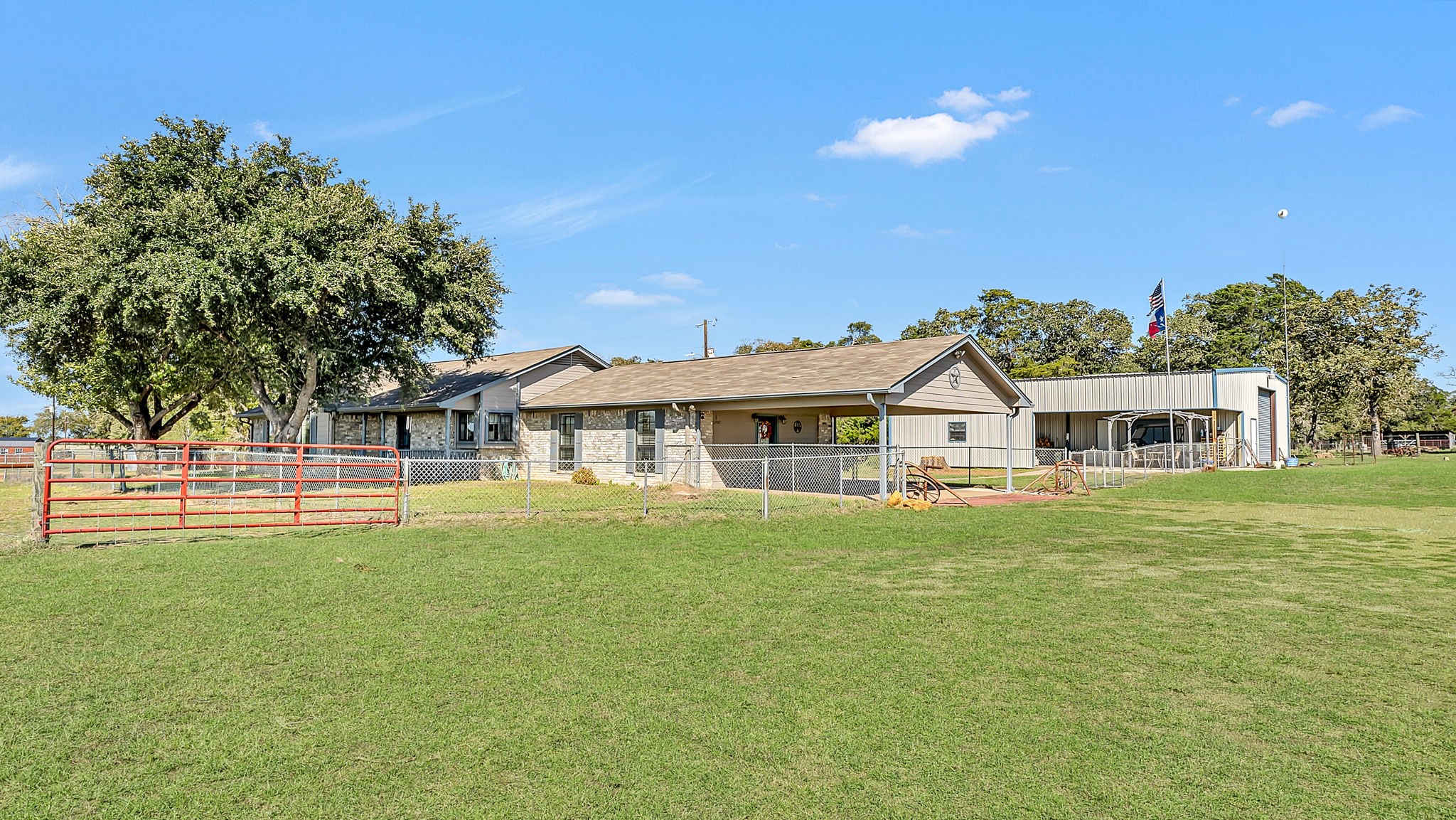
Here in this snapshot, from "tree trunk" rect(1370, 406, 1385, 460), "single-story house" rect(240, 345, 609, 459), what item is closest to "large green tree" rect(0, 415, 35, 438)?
"single-story house" rect(240, 345, 609, 459)

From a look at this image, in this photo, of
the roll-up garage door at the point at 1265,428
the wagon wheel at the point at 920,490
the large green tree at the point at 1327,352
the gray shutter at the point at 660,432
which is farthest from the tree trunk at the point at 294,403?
the large green tree at the point at 1327,352

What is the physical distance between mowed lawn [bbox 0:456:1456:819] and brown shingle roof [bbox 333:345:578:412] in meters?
19.1

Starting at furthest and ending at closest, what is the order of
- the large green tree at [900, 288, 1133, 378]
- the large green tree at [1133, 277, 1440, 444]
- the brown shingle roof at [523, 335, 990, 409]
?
the large green tree at [900, 288, 1133, 378] < the large green tree at [1133, 277, 1440, 444] < the brown shingle roof at [523, 335, 990, 409]

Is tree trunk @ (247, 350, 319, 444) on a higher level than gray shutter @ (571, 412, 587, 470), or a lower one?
higher

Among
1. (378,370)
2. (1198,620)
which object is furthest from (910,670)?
(378,370)

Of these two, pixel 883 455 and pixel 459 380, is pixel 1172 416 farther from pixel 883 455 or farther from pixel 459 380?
pixel 459 380

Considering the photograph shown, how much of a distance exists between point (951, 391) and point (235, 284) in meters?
18.3

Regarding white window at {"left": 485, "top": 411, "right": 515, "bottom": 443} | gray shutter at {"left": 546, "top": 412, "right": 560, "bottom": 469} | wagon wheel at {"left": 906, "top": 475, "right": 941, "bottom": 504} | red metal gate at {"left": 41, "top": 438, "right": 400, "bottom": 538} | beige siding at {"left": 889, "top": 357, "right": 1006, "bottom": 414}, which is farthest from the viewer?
white window at {"left": 485, "top": 411, "right": 515, "bottom": 443}

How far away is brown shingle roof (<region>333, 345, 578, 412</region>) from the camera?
29422 mm

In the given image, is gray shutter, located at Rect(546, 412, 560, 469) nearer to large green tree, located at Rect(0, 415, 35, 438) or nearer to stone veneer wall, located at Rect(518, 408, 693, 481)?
stone veneer wall, located at Rect(518, 408, 693, 481)

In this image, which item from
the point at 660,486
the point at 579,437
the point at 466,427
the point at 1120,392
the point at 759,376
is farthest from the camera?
the point at 1120,392

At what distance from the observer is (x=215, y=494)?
45.0ft

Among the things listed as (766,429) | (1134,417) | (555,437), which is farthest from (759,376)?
(1134,417)

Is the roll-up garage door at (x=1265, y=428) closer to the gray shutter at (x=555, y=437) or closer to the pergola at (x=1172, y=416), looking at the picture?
the pergola at (x=1172, y=416)
